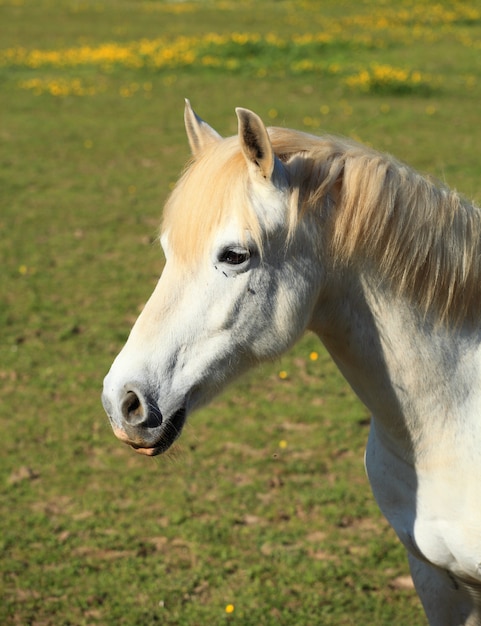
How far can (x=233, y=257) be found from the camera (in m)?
2.21

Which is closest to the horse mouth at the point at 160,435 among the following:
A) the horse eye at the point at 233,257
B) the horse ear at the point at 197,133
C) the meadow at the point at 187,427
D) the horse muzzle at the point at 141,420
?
the horse muzzle at the point at 141,420

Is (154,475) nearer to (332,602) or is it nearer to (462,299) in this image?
(332,602)

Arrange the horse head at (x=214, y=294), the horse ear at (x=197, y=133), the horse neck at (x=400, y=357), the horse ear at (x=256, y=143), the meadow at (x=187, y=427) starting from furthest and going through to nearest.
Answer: the meadow at (x=187, y=427), the horse ear at (x=197, y=133), the horse neck at (x=400, y=357), the horse head at (x=214, y=294), the horse ear at (x=256, y=143)

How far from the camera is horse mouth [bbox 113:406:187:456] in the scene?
2266 millimetres

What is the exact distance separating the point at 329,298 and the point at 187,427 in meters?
1.60

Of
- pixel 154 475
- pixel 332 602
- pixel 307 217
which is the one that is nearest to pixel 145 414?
pixel 307 217

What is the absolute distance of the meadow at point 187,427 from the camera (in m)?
3.93

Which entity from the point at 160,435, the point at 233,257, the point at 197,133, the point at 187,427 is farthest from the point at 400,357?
the point at 187,427

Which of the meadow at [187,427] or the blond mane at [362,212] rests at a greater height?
the blond mane at [362,212]

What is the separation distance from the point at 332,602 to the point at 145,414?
204 centimetres

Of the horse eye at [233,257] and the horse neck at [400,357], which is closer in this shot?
the horse eye at [233,257]

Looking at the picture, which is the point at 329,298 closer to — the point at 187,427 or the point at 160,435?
the point at 160,435

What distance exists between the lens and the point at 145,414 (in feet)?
7.29

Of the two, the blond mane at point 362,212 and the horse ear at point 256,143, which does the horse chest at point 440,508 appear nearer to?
the blond mane at point 362,212
